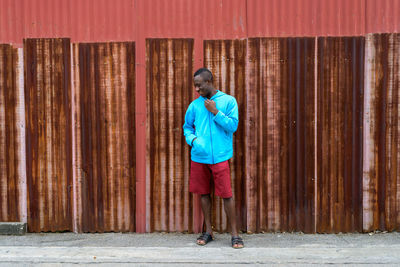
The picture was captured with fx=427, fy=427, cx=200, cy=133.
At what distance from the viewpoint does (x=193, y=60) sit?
470 cm

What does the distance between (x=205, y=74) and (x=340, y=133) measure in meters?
1.65

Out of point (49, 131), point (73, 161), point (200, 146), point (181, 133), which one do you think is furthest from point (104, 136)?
point (200, 146)

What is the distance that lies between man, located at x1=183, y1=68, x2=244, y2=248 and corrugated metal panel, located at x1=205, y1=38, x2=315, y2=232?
14.2 inches

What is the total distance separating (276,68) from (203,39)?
2.83 feet

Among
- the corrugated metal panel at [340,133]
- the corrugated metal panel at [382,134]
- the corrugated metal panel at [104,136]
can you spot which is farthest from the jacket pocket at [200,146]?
the corrugated metal panel at [382,134]

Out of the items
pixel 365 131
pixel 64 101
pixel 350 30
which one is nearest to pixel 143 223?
pixel 64 101

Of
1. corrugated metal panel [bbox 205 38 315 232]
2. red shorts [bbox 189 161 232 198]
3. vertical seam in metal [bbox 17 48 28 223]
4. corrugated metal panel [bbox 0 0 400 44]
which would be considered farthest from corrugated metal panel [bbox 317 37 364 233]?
vertical seam in metal [bbox 17 48 28 223]

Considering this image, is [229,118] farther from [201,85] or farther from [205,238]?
[205,238]

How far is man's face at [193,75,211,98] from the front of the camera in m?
4.30

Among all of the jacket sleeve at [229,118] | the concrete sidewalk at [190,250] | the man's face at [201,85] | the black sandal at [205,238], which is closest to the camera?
the concrete sidewalk at [190,250]

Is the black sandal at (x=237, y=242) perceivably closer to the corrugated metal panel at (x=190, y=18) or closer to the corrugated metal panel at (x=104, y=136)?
the corrugated metal panel at (x=104, y=136)

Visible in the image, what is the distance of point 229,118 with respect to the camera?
4223 mm

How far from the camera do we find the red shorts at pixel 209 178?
4.38 meters

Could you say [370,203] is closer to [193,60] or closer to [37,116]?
[193,60]
